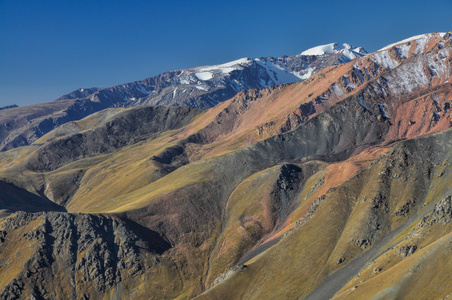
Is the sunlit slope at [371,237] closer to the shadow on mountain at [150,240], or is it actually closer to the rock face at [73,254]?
the rock face at [73,254]

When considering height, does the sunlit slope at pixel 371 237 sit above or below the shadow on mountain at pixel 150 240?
below

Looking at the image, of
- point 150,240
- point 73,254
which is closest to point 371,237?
point 150,240

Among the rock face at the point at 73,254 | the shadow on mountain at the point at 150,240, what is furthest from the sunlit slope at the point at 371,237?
the shadow on mountain at the point at 150,240

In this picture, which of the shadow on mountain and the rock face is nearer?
the rock face

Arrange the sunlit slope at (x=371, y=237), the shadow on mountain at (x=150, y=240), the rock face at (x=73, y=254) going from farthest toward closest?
the shadow on mountain at (x=150, y=240) → the rock face at (x=73, y=254) → the sunlit slope at (x=371, y=237)

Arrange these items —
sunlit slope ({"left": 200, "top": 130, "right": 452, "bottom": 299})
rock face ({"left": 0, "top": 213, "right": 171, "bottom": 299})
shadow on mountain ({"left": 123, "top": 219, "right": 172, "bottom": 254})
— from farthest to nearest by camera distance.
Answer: shadow on mountain ({"left": 123, "top": 219, "right": 172, "bottom": 254})
rock face ({"left": 0, "top": 213, "right": 171, "bottom": 299})
sunlit slope ({"left": 200, "top": 130, "right": 452, "bottom": 299})

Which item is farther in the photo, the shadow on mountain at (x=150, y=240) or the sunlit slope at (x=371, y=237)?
the shadow on mountain at (x=150, y=240)

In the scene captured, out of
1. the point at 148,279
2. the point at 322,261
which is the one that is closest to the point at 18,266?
the point at 148,279

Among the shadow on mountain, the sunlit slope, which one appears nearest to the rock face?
the shadow on mountain

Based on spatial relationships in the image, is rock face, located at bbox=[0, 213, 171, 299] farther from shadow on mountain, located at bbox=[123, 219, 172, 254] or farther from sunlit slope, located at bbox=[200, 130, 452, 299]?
sunlit slope, located at bbox=[200, 130, 452, 299]

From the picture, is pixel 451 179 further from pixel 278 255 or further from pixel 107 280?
pixel 107 280

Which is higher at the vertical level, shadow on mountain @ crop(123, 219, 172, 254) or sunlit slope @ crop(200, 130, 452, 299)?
shadow on mountain @ crop(123, 219, 172, 254)
